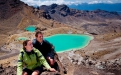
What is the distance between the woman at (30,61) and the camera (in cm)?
1348

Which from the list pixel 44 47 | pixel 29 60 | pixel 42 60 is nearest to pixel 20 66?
pixel 29 60

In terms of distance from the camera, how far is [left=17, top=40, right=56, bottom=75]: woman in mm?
13477

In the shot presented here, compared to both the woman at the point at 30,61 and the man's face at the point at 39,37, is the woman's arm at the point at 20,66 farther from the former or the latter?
the man's face at the point at 39,37

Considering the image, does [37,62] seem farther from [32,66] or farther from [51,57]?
[51,57]

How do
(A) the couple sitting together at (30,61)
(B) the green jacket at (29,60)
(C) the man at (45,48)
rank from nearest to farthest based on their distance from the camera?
(A) the couple sitting together at (30,61) < (B) the green jacket at (29,60) < (C) the man at (45,48)

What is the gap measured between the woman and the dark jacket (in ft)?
6.90

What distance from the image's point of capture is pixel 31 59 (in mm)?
13820

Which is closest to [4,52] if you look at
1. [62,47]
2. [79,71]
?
[62,47]

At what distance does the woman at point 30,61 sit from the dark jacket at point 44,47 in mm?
2104

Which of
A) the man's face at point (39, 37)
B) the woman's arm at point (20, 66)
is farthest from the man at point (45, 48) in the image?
the woman's arm at point (20, 66)

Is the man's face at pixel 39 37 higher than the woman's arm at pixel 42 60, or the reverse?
the man's face at pixel 39 37

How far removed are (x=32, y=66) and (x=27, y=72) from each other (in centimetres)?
51

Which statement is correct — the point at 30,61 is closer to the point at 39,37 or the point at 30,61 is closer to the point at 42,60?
the point at 42,60

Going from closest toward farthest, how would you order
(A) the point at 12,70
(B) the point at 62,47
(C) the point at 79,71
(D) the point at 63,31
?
1. (A) the point at 12,70
2. (C) the point at 79,71
3. (B) the point at 62,47
4. (D) the point at 63,31
